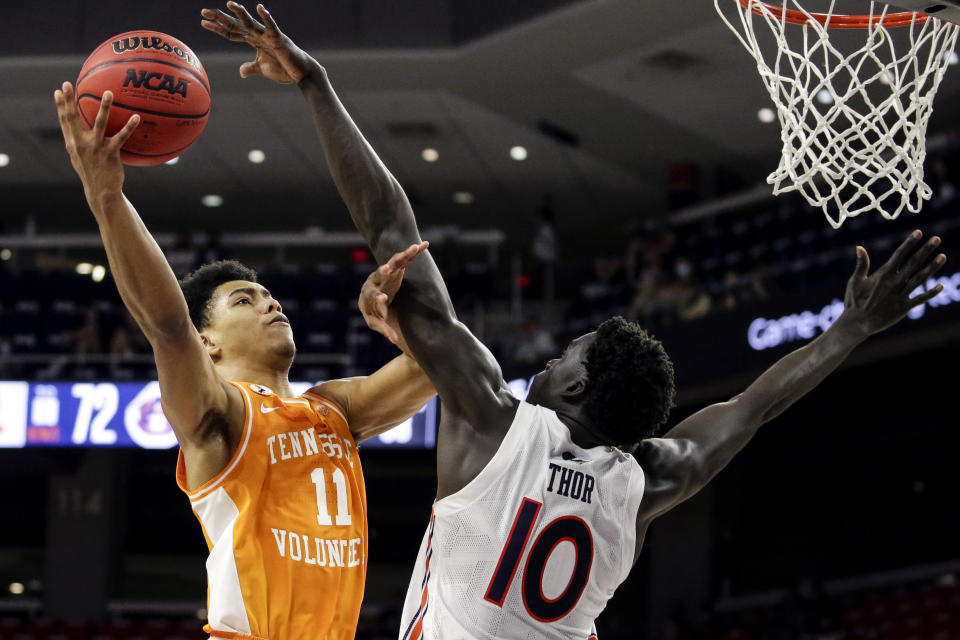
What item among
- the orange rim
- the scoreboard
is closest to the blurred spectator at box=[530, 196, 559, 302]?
the scoreboard

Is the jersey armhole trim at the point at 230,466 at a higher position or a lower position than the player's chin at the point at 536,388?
lower

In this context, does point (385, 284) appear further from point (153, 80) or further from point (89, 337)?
point (89, 337)

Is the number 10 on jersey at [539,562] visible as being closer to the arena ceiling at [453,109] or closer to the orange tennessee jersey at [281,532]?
the orange tennessee jersey at [281,532]

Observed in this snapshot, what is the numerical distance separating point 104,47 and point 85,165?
2.21ft

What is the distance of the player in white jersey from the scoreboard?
8720 mm

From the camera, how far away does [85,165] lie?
248 cm

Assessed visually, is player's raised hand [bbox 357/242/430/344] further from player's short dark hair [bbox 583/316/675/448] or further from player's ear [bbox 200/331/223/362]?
player's ear [bbox 200/331/223/362]

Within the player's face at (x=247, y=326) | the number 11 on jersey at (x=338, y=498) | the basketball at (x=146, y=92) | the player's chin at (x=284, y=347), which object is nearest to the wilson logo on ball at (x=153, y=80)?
the basketball at (x=146, y=92)

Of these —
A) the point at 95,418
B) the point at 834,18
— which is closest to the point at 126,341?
the point at 95,418

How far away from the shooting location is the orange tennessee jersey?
2854 mm

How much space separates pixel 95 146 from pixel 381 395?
1.10 meters

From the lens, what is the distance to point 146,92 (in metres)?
2.96

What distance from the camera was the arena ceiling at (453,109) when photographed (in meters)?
12.2

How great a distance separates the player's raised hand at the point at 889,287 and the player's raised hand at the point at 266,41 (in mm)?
1394
